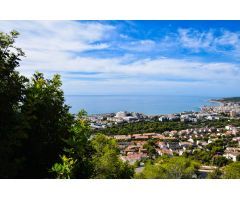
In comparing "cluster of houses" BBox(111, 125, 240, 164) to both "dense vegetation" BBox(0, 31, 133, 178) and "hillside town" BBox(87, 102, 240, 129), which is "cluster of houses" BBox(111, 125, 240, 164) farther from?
"dense vegetation" BBox(0, 31, 133, 178)

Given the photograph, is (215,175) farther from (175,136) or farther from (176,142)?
(175,136)

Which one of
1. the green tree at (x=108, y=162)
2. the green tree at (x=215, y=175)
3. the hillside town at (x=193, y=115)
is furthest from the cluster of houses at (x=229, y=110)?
the green tree at (x=108, y=162)

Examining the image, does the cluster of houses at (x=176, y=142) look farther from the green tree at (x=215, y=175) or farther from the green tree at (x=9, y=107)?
the green tree at (x=9, y=107)

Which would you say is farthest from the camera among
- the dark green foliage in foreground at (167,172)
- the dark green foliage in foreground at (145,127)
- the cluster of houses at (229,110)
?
the cluster of houses at (229,110)

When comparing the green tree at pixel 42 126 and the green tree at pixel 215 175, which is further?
the green tree at pixel 215 175
